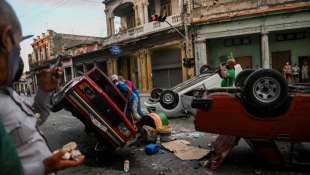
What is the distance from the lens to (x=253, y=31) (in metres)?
18.3

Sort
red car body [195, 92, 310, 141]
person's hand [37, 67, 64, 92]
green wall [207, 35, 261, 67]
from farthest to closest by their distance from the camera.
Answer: green wall [207, 35, 261, 67] < red car body [195, 92, 310, 141] < person's hand [37, 67, 64, 92]

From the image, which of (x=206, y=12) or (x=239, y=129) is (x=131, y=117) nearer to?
(x=239, y=129)

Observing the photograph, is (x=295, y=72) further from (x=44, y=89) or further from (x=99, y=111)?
(x=44, y=89)

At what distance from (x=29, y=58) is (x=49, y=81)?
6518 cm

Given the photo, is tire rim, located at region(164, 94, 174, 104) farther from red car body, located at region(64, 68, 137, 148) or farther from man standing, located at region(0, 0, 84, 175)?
man standing, located at region(0, 0, 84, 175)

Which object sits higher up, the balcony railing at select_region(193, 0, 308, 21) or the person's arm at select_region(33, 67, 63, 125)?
the balcony railing at select_region(193, 0, 308, 21)

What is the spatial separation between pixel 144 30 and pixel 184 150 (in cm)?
2043

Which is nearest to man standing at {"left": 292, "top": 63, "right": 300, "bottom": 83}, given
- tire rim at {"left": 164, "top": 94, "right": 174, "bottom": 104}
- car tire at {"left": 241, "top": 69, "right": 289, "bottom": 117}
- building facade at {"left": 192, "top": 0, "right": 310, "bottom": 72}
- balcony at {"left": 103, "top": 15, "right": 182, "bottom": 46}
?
building facade at {"left": 192, "top": 0, "right": 310, "bottom": 72}

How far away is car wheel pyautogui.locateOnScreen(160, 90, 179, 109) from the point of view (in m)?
9.80

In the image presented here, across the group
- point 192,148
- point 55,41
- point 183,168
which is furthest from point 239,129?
point 55,41

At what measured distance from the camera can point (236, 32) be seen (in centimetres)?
1881

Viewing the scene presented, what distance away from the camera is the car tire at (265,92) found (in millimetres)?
4387

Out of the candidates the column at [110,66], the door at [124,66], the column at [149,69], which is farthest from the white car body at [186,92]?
the column at [110,66]

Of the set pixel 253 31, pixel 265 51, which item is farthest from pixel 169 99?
pixel 265 51
